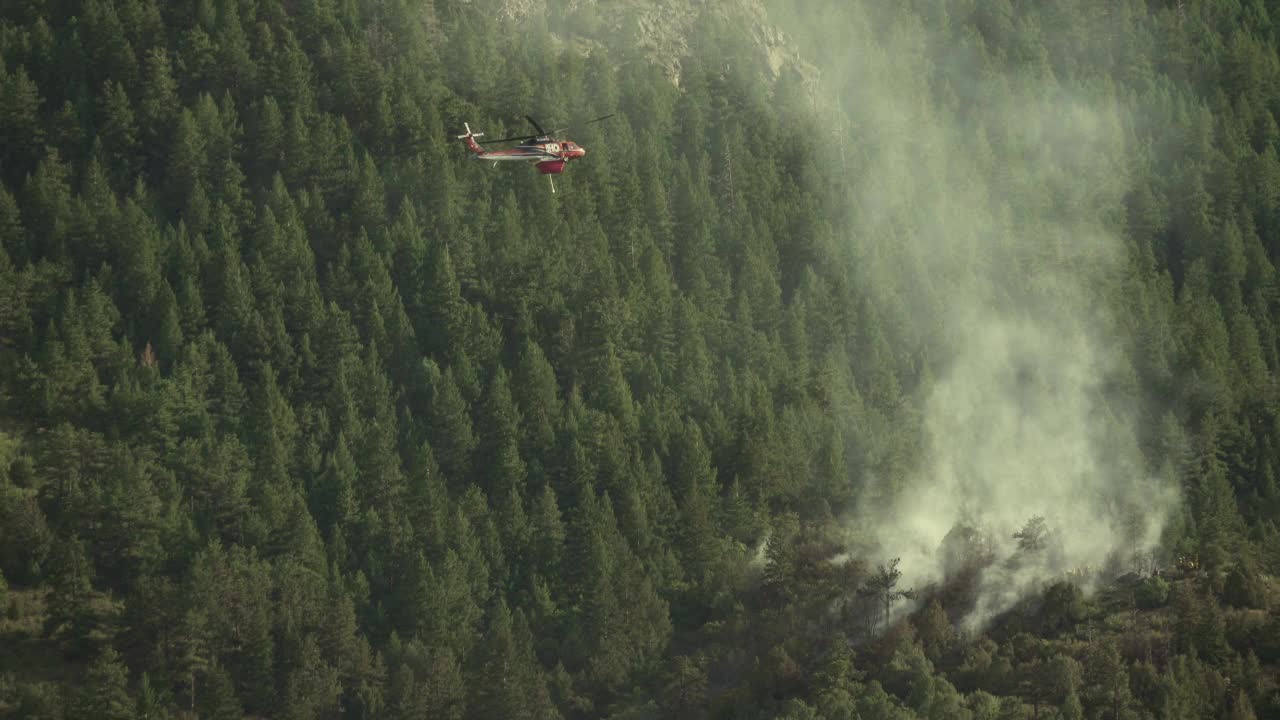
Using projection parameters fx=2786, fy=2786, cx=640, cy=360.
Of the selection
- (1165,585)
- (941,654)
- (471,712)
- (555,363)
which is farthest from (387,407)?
(1165,585)

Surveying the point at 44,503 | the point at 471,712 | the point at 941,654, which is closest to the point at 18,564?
the point at 44,503

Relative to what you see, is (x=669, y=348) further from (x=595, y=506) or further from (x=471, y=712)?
(x=471, y=712)

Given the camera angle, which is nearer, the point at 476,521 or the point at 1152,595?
the point at 1152,595

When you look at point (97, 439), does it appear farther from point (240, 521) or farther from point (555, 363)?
point (555, 363)

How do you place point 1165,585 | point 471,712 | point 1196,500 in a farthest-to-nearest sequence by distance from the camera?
1. point 1196,500
2. point 1165,585
3. point 471,712

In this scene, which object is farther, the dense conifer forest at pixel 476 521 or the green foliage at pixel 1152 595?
the green foliage at pixel 1152 595

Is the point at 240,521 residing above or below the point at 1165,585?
below

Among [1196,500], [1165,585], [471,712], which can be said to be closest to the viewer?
[471,712]

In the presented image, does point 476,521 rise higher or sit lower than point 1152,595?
lower

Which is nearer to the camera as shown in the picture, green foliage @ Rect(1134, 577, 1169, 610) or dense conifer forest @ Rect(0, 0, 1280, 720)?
dense conifer forest @ Rect(0, 0, 1280, 720)

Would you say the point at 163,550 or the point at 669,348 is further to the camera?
the point at 669,348
